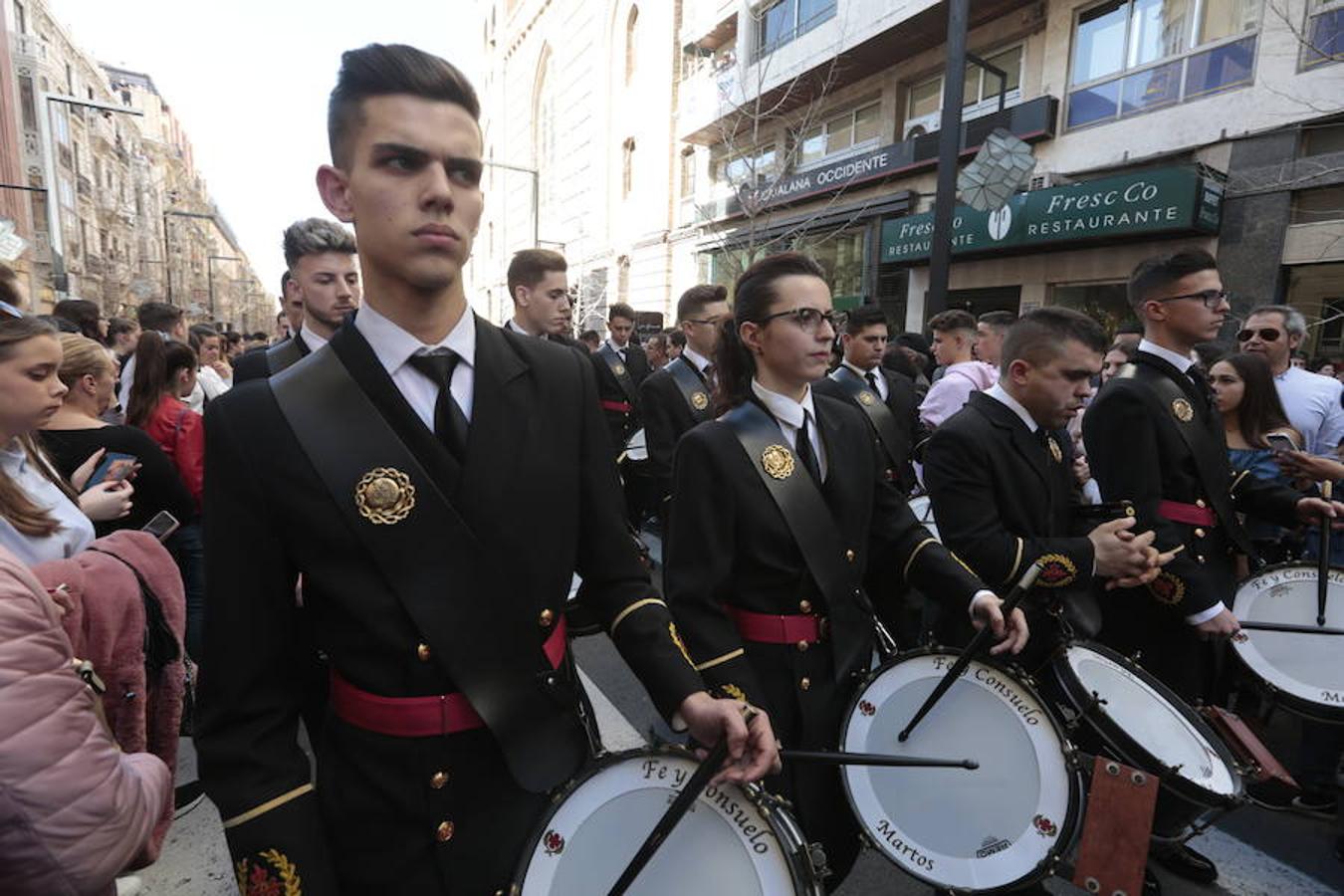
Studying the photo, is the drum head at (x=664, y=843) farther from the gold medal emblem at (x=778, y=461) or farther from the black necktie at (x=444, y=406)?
the gold medal emblem at (x=778, y=461)

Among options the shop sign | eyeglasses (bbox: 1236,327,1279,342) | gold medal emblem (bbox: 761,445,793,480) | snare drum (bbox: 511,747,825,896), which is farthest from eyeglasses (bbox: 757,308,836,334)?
the shop sign

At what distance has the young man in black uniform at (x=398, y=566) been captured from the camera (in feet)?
4.11

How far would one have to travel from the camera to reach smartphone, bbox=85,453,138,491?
3009mm

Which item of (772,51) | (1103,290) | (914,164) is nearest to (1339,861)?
(1103,290)

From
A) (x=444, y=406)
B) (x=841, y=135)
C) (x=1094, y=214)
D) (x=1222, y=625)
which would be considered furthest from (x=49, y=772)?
(x=841, y=135)

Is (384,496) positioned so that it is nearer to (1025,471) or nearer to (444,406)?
(444,406)

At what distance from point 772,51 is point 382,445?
20.9 metres

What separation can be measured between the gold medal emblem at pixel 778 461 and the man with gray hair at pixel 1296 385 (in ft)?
13.3

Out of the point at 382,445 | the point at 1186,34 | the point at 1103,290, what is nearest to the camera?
the point at 382,445

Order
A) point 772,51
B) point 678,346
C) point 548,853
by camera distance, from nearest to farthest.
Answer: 1. point 548,853
2. point 678,346
3. point 772,51

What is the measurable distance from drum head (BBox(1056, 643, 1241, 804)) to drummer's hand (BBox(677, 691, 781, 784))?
4.13ft

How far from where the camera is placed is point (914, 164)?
16.0m

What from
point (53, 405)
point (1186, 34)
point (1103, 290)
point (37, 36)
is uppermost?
point (37, 36)

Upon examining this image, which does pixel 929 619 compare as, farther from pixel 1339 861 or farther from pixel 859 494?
pixel 859 494
